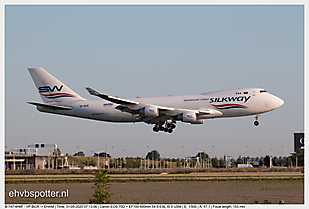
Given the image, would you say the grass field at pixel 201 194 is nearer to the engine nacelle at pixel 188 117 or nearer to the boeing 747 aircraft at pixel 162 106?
the engine nacelle at pixel 188 117

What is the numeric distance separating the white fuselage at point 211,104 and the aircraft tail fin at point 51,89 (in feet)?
11.9

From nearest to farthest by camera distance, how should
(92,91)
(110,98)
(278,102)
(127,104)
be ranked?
(92,91), (110,98), (278,102), (127,104)

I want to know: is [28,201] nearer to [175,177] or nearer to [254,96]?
[175,177]

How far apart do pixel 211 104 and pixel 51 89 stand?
27836 mm

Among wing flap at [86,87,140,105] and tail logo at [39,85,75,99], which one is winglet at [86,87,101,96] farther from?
tail logo at [39,85,75,99]

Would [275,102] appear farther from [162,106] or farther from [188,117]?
[162,106]

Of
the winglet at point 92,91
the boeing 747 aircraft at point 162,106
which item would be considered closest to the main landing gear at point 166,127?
the boeing 747 aircraft at point 162,106

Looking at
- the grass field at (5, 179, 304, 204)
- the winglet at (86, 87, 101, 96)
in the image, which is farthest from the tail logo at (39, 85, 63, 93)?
the grass field at (5, 179, 304, 204)

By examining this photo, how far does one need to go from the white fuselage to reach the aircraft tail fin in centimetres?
363

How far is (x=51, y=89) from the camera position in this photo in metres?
63.0

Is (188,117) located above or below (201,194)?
above

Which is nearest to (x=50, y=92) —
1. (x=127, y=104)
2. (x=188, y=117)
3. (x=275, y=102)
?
(x=127, y=104)

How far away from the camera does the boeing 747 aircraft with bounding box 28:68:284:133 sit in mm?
50812

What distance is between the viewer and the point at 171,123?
57469 millimetres
